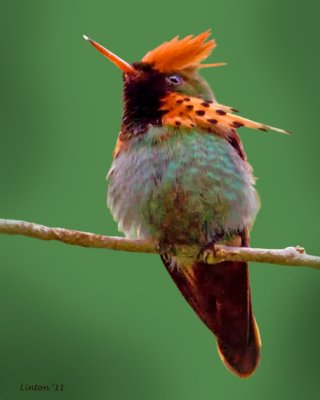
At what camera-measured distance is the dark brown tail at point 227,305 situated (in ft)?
12.9

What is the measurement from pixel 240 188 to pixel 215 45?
2.34 feet

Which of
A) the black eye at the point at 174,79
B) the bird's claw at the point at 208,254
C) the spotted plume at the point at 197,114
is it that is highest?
the black eye at the point at 174,79

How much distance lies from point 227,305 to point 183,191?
2.31 feet

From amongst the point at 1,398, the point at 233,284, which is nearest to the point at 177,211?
the point at 233,284

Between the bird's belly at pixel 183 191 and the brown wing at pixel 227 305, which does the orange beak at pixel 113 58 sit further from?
the brown wing at pixel 227 305

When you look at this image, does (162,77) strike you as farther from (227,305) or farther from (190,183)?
(227,305)

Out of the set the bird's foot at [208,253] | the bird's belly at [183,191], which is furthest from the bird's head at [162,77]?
the bird's foot at [208,253]

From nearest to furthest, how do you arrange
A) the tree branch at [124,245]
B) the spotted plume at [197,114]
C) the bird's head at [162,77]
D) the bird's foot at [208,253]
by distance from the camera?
the tree branch at [124,245], the bird's foot at [208,253], the spotted plume at [197,114], the bird's head at [162,77]

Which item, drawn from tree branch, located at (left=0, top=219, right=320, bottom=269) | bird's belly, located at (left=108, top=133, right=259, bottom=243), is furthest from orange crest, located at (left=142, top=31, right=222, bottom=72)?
tree branch, located at (left=0, top=219, right=320, bottom=269)

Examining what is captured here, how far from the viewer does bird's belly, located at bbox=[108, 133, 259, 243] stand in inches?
143

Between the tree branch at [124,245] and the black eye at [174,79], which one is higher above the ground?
the black eye at [174,79]

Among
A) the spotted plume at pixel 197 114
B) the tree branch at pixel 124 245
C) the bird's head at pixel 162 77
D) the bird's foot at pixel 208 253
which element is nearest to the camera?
the tree branch at pixel 124 245

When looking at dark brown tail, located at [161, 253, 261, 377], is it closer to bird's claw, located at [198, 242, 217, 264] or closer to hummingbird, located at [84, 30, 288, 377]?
hummingbird, located at [84, 30, 288, 377]

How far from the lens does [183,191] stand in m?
3.61
